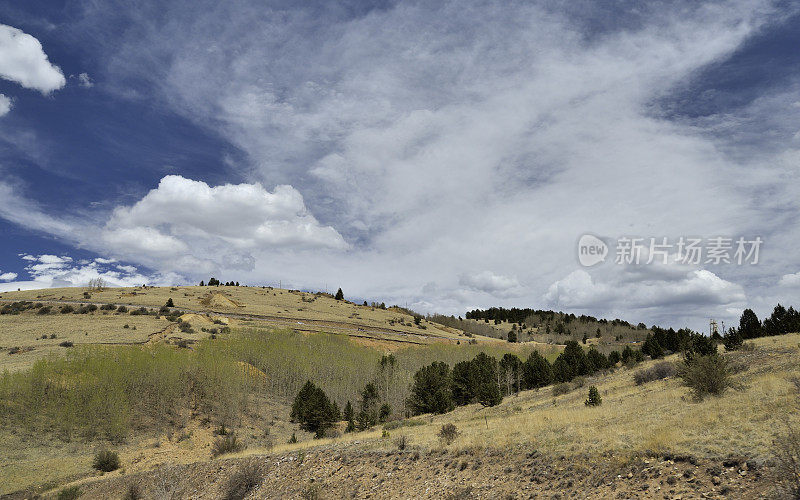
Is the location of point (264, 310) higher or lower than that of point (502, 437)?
higher

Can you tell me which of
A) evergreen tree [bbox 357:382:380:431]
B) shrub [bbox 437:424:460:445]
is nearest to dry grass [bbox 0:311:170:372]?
evergreen tree [bbox 357:382:380:431]

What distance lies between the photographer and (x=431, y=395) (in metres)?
56.8

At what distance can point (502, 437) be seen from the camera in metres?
19.9

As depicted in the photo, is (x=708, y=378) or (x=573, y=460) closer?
(x=573, y=460)

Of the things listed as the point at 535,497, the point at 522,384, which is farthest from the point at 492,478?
the point at 522,384

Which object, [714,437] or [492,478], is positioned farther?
[492,478]

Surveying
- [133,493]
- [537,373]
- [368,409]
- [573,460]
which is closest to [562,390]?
[537,373]

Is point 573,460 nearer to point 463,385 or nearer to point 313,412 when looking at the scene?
point 313,412

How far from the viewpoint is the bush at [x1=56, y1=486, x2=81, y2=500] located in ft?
84.3

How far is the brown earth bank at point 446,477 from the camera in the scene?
452 inches

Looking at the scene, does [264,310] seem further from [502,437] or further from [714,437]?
[714,437]

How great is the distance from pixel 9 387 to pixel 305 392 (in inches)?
1104

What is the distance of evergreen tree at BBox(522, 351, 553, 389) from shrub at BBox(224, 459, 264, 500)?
50.3 m

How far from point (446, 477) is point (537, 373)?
172 ft
